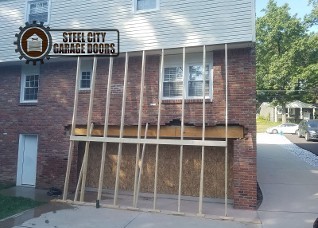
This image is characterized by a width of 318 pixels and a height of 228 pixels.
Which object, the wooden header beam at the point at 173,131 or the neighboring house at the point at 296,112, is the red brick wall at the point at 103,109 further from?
the neighboring house at the point at 296,112

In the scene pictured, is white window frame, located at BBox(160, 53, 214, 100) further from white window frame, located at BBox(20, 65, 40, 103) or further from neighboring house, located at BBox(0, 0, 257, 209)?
white window frame, located at BBox(20, 65, 40, 103)

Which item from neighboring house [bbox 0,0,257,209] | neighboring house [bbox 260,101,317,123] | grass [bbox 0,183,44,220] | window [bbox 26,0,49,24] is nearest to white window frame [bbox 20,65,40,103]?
neighboring house [bbox 0,0,257,209]

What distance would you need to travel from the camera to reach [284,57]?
35.9m

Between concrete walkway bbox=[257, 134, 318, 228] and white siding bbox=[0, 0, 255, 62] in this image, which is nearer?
concrete walkway bbox=[257, 134, 318, 228]

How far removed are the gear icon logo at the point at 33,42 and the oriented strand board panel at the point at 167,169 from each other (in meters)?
3.58

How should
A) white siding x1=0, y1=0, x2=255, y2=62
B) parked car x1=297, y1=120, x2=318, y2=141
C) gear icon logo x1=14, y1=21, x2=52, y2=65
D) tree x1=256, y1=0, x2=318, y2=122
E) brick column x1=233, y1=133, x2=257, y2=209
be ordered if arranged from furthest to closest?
tree x1=256, y1=0, x2=318, y2=122
parked car x1=297, y1=120, x2=318, y2=141
gear icon logo x1=14, y1=21, x2=52, y2=65
white siding x1=0, y1=0, x2=255, y2=62
brick column x1=233, y1=133, x2=257, y2=209

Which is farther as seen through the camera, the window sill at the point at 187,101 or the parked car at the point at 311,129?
the parked car at the point at 311,129

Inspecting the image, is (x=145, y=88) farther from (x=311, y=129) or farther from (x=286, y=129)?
(x=286, y=129)

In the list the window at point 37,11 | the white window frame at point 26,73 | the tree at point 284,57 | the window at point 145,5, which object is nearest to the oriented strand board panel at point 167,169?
the white window frame at point 26,73

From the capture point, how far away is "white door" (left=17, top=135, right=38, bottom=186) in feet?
35.2

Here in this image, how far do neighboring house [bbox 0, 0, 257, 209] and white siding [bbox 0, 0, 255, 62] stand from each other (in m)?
0.03

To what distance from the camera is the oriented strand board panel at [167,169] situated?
8.97 metres

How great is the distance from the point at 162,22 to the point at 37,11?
509 centimetres

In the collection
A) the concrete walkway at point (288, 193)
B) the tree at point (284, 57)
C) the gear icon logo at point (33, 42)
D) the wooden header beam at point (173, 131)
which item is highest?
the tree at point (284, 57)
